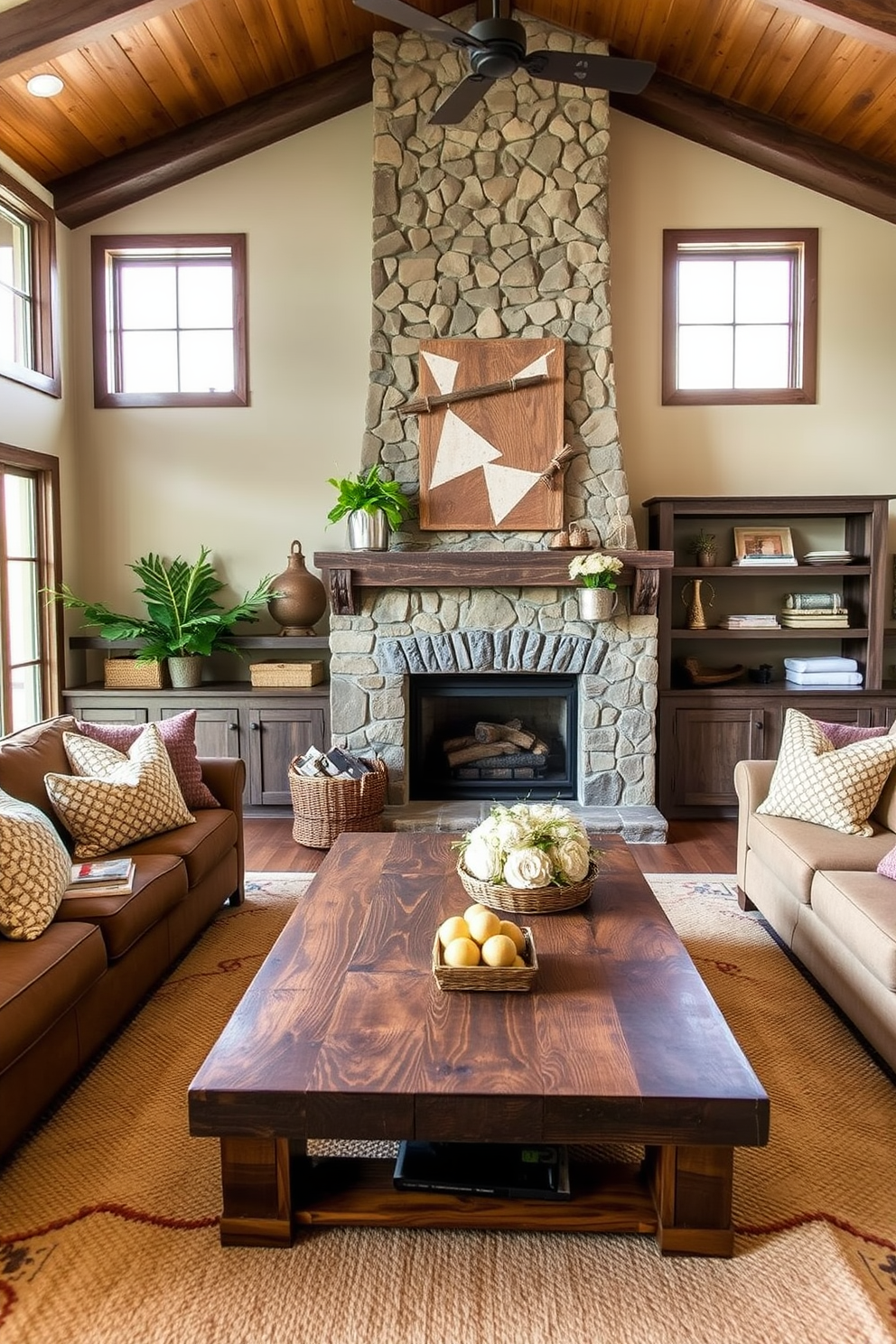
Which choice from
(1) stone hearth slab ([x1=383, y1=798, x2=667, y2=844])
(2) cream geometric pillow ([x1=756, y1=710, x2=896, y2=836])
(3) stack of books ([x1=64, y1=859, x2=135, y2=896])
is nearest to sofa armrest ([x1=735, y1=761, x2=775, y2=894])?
(2) cream geometric pillow ([x1=756, y1=710, x2=896, y2=836])

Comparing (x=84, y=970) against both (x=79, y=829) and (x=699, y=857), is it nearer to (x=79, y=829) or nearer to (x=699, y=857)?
(x=79, y=829)

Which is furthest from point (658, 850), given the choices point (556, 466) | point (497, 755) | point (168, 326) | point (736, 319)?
point (168, 326)

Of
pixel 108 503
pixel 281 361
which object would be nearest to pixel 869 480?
pixel 281 361

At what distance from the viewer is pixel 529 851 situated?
2.72 metres

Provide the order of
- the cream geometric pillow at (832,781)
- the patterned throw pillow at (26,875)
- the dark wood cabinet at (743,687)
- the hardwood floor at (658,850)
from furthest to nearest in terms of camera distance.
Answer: the dark wood cabinet at (743,687) < the hardwood floor at (658,850) < the cream geometric pillow at (832,781) < the patterned throw pillow at (26,875)

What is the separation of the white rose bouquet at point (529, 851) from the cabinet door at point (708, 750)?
276 cm

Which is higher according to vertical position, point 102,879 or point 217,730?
point 217,730

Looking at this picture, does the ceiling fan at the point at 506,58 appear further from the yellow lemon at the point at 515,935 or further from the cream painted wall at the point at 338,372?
the yellow lemon at the point at 515,935

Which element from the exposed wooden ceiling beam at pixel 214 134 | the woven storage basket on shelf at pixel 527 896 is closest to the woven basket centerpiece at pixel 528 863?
the woven storage basket on shelf at pixel 527 896

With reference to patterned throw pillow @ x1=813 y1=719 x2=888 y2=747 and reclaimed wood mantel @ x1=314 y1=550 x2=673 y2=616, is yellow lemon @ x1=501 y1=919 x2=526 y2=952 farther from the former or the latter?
reclaimed wood mantel @ x1=314 y1=550 x2=673 y2=616

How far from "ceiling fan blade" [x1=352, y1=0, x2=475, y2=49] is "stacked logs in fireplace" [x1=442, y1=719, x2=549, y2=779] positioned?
3473 millimetres

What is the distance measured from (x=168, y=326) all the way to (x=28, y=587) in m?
1.77

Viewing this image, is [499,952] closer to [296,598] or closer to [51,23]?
[296,598]

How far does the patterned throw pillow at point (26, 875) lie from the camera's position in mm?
2609
